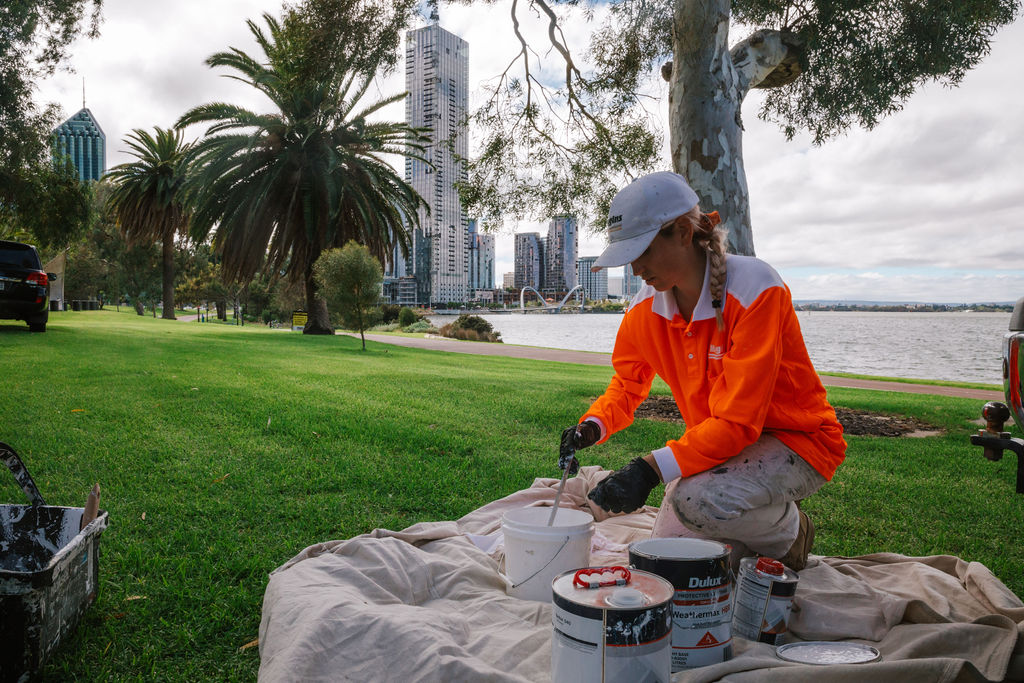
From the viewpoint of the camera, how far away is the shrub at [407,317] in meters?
40.5

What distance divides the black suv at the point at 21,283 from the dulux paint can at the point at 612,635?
47.6ft

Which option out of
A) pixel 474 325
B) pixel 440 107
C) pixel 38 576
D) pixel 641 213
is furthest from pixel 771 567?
pixel 474 325

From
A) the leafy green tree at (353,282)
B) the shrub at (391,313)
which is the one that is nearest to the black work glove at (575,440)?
the leafy green tree at (353,282)

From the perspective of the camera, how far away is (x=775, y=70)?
8.67m

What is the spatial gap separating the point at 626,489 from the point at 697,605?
1.54 feet

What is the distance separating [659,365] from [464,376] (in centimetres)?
792

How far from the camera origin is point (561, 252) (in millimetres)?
18547

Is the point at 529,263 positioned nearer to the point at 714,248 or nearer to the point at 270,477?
the point at 270,477

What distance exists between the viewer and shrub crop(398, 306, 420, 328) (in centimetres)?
4051

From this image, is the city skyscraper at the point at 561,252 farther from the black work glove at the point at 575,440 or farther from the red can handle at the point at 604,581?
the red can handle at the point at 604,581

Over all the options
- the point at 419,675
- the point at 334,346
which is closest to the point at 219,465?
the point at 419,675

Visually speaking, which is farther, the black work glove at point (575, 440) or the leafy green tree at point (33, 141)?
the leafy green tree at point (33, 141)

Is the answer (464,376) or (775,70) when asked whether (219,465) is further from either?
(775,70)

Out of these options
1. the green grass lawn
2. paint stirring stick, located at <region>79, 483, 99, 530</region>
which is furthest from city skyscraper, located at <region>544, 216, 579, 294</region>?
paint stirring stick, located at <region>79, 483, 99, 530</region>
